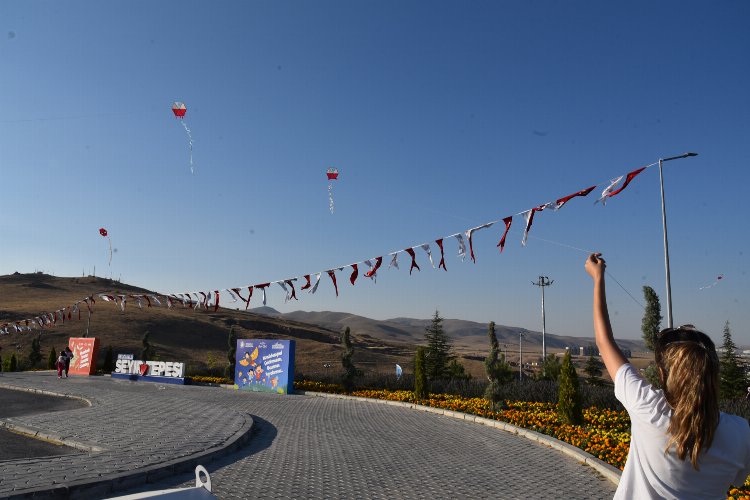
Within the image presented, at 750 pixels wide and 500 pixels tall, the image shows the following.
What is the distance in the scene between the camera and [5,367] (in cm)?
3800

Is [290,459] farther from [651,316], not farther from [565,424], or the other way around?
[651,316]

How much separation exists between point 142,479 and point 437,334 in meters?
44.0

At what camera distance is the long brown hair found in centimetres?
200

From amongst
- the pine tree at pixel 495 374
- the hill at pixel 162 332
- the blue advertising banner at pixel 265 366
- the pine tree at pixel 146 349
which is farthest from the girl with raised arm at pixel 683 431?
the hill at pixel 162 332

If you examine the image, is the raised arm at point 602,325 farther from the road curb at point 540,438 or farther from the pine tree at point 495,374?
the pine tree at point 495,374

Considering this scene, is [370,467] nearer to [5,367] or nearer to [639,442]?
[639,442]

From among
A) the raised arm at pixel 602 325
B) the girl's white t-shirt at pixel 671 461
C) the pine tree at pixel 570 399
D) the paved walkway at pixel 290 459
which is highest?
the raised arm at pixel 602 325

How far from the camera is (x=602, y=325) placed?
8.18ft

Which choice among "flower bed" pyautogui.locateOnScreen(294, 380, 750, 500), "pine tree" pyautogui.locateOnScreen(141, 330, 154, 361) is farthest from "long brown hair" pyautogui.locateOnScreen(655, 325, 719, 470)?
"pine tree" pyautogui.locateOnScreen(141, 330, 154, 361)

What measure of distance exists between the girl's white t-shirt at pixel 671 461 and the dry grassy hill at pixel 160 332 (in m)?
40.9

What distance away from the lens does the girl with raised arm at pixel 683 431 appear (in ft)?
6.58

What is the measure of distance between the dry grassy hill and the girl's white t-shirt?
40.9m

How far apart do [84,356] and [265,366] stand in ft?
48.9

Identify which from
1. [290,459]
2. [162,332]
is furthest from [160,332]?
[290,459]
